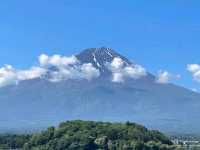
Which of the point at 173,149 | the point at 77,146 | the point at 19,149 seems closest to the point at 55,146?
the point at 77,146

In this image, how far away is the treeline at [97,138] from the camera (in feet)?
224

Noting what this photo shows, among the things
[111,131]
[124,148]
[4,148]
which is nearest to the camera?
[124,148]

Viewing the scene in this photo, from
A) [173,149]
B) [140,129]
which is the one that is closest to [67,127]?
[140,129]

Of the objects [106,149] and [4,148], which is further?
[4,148]

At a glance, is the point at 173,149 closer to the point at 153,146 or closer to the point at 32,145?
the point at 153,146

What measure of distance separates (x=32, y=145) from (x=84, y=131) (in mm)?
5634

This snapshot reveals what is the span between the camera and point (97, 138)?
70.1 metres

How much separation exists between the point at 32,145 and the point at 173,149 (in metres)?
14.9

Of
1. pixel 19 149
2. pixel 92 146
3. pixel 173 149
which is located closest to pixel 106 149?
pixel 92 146

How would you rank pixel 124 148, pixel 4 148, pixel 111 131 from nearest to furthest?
pixel 124 148
pixel 111 131
pixel 4 148

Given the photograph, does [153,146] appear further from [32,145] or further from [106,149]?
[32,145]

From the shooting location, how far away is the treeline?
68.2m

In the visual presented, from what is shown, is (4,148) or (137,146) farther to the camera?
(4,148)

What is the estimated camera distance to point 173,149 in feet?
223
